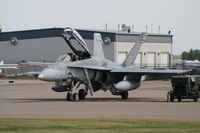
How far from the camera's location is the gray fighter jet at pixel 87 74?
32.1m

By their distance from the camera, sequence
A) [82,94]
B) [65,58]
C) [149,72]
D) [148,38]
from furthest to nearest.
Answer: [148,38], [82,94], [149,72], [65,58]

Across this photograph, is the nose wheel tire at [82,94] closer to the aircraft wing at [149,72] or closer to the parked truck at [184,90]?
the aircraft wing at [149,72]

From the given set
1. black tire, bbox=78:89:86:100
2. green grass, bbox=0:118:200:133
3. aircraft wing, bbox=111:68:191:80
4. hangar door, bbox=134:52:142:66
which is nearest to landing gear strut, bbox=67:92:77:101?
black tire, bbox=78:89:86:100

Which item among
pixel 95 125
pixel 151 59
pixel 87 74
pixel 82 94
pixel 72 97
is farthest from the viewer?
pixel 151 59

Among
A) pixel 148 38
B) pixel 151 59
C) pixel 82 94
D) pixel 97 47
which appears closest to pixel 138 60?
pixel 151 59

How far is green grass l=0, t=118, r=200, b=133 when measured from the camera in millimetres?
16562

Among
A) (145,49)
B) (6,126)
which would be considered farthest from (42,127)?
(145,49)

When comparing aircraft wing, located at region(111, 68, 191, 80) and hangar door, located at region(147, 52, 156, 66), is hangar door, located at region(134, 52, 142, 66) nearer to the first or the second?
hangar door, located at region(147, 52, 156, 66)

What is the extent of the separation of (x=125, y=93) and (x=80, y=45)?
378 centimetres

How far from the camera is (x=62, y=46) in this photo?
272ft

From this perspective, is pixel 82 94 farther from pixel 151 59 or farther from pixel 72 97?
pixel 151 59

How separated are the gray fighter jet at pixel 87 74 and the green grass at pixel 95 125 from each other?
11.5 metres

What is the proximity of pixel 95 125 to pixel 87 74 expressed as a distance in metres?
14.9

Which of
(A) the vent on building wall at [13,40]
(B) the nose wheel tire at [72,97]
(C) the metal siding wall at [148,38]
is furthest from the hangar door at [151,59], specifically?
(B) the nose wheel tire at [72,97]
